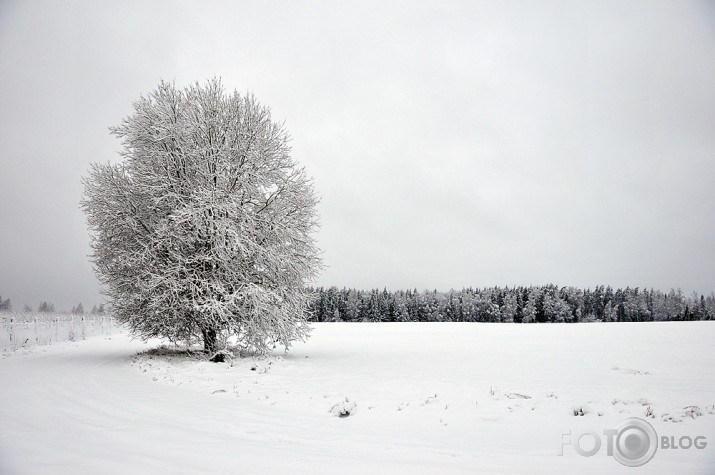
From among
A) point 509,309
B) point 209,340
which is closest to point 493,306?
point 509,309

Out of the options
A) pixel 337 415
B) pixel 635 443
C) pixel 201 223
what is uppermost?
pixel 201 223

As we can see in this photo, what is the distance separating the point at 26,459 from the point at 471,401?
28.6 feet

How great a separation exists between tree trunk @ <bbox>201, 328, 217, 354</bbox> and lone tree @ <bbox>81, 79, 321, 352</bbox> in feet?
0.27

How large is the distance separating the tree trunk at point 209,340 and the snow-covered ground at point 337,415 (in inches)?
63.4

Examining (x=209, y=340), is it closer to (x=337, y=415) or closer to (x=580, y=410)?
(x=337, y=415)

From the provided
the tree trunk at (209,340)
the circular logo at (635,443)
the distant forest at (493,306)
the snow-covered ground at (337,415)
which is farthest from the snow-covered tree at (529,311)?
the circular logo at (635,443)

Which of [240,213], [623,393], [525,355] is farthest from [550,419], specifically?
[240,213]

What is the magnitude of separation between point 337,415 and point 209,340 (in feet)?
35.3

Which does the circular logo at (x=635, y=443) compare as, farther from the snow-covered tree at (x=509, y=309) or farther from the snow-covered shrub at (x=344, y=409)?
the snow-covered tree at (x=509, y=309)

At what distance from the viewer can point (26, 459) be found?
562cm

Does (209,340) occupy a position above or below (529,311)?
above

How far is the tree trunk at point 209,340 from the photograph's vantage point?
56.7ft

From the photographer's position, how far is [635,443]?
6.85m

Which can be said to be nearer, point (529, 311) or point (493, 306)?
point (529, 311)
